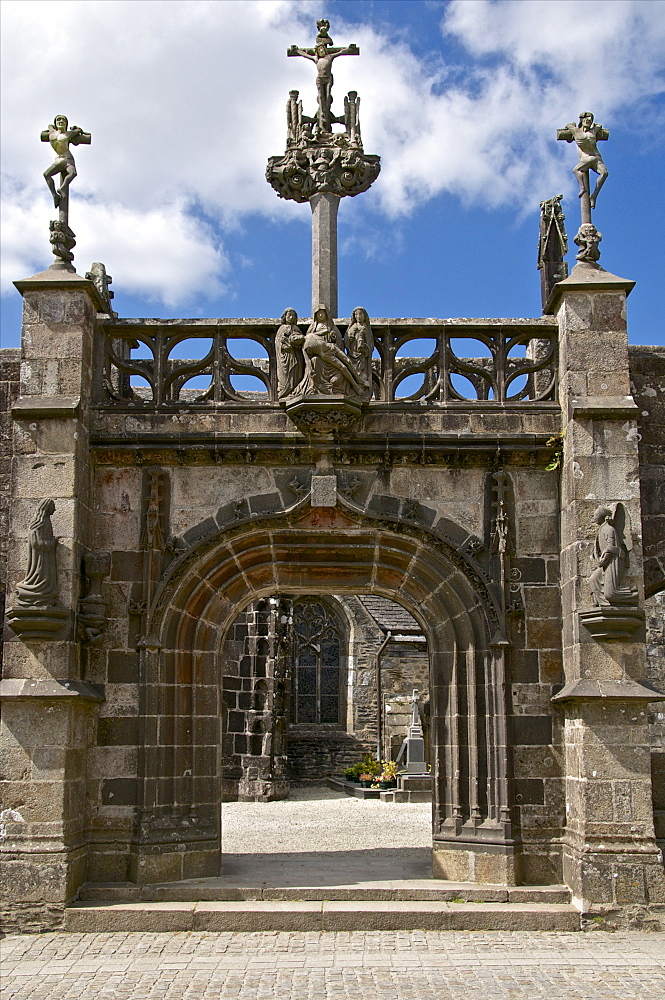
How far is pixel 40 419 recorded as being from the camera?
879 centimetres

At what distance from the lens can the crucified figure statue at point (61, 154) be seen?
9312mm

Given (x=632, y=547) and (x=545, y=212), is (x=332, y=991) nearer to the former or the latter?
(x=632, y=547)

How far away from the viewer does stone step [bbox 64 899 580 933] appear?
8.00m

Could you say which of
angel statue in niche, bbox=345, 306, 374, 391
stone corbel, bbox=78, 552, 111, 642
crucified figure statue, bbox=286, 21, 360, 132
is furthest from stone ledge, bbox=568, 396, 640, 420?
stone corbel, bbox=78, 552, 111, 642

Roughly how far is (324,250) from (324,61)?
1760mm

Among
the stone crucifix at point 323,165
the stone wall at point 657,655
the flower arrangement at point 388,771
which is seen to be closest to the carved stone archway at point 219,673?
the stone crucifix at point 323,165

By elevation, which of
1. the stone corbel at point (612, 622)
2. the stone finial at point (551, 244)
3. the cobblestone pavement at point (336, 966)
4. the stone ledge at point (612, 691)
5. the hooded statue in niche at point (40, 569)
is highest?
the stone finial at point (551, 244)

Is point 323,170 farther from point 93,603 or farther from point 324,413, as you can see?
point 93,603

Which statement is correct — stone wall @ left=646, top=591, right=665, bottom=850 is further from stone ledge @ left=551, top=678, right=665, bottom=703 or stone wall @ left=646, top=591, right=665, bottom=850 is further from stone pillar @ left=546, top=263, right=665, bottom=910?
stone ledge @ left=551, top=678, right=665, bottom=703

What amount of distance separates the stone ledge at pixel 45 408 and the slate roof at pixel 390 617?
1349cm

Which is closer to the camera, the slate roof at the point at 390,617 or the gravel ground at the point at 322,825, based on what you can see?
the gravel ground at the point at 322,825

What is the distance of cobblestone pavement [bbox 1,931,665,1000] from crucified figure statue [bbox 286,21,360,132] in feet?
22.7

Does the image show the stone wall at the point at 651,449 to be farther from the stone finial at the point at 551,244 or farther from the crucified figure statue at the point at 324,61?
the crucified figure statue at the point at 324,61

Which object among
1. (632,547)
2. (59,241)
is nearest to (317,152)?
(59,241)
